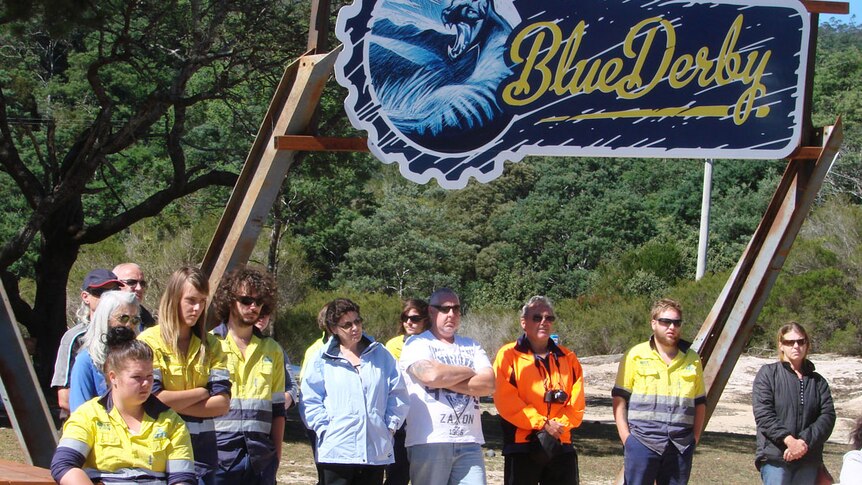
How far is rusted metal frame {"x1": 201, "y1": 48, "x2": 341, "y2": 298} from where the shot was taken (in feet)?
20.6

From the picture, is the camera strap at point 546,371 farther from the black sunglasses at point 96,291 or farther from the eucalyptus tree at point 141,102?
the eucalyptus tree at point 141,102

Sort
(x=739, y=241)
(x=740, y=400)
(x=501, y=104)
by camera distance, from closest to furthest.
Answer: (x=501, y=104) → (x=740, y=400) → (x=739, y=241)

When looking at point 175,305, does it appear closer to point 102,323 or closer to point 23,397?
point 102,323

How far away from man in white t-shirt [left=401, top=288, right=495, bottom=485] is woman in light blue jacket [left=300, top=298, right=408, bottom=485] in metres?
0.17

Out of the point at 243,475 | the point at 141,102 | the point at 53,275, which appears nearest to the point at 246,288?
the point at 243,475

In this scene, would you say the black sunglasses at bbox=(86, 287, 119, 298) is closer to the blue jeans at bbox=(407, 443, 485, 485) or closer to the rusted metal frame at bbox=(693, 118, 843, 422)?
the blue jeans at bbox=(407, 443, 485, 485)

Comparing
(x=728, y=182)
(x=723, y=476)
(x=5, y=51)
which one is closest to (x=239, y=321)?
(x=723, y=476)

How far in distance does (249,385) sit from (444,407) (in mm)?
1138

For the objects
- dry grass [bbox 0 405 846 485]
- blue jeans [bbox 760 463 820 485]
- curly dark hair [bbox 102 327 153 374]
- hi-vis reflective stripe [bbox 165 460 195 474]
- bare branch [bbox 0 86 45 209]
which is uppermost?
bare branch [bbox 0 86 45 209]

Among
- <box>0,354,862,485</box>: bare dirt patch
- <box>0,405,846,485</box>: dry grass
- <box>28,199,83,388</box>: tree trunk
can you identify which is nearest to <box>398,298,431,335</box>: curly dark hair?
<box>0,354,862,485</box>: bare dirt patch

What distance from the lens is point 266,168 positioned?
6.34 meters

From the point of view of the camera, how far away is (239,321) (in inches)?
201

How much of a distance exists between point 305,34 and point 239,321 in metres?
9.88

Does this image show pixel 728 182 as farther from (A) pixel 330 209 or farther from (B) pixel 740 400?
(B) pixel 740 400
